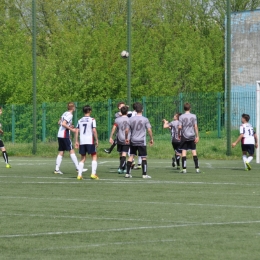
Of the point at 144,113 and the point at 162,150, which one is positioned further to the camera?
the point at 144,113

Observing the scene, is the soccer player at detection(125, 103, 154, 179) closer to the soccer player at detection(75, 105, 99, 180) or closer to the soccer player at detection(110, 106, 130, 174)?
the soccer player at detection(110, 106, 130, 174)

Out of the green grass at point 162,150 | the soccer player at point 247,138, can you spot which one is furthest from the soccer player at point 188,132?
the green grass at point 162,150

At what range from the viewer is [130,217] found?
14047 mm

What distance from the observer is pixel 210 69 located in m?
58.8

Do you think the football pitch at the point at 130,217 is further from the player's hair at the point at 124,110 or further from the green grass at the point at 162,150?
the green grass at the point at 162,150

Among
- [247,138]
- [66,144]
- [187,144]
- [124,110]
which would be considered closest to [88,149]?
[124,110]

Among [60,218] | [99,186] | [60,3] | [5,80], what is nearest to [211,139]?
[5,80]

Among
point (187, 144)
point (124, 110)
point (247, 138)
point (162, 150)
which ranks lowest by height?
point (162, 150)

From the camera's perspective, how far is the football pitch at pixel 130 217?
10547 mm

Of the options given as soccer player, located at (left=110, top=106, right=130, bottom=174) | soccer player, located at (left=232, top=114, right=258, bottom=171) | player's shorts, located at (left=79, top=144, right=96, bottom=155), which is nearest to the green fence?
soccer player, located at (left=232, top=114, right=258, bottom=171)

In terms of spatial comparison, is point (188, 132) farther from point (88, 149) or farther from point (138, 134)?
point (88, 149)

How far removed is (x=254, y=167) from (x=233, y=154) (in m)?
8.08

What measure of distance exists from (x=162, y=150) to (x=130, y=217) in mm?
25053

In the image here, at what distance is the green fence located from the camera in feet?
133
